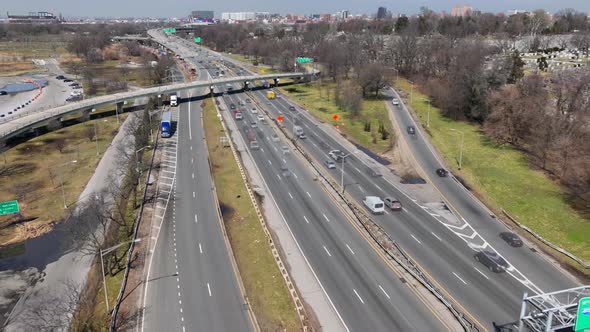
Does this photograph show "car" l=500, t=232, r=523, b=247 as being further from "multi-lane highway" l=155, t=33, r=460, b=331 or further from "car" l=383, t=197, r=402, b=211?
"multi-lane highway" l=155, t=33, r=460, b=331

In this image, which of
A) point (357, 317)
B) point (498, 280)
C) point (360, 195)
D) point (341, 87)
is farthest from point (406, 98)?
point (357, 317)

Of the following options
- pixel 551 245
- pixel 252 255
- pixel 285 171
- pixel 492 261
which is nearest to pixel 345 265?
pixel 252 255

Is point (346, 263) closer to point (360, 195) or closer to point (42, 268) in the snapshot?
point (360, 195)

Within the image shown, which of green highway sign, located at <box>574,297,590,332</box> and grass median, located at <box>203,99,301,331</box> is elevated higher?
green highway sign, located at <box>574,297,590,332</box>

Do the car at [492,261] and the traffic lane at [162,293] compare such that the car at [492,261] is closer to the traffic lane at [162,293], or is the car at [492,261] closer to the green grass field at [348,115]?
the traffic lane at [162,293]

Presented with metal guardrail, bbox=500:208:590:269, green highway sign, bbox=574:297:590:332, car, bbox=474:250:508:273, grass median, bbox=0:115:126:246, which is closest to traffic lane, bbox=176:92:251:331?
grass median, bbox=0:115:126:246

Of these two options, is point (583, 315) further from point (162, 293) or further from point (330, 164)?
point (330, 164)
